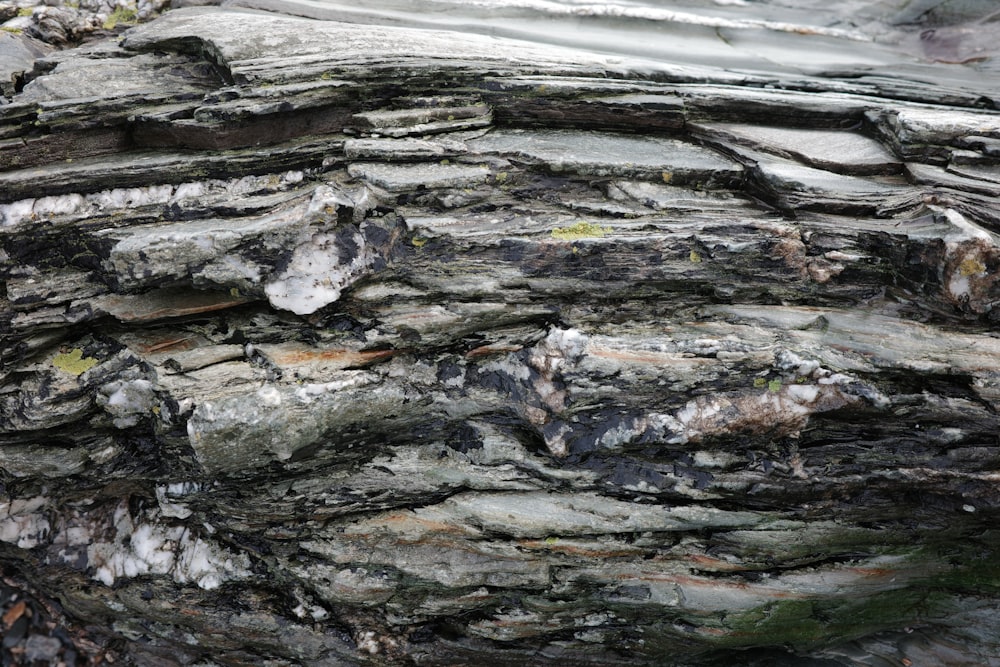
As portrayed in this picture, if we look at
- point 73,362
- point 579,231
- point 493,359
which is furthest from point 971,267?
point 73,362

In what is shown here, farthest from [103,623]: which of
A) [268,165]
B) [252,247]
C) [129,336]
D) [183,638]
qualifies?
[268,165]

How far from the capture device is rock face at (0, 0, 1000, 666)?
7.60m

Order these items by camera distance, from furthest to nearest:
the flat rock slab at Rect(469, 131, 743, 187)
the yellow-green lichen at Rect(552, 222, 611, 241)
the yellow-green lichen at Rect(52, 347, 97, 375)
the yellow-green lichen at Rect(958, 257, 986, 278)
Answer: the flat rock slab at Rect(469, 131, 743, 187)
the yellow-green lichen at Rect(52, 347, 97, 375)
the yellow-green lichen at Rect(552, 222, 611, 241)
the yellow-green lichen at Rect(958, 257, 986, 278)

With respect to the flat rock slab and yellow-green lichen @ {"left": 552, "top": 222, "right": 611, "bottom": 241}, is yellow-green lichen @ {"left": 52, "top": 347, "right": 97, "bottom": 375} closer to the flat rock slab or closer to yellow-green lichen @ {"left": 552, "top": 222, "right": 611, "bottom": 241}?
the flat rock slab

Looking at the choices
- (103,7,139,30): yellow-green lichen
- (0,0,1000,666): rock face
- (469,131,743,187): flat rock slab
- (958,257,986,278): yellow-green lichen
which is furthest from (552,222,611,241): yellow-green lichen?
(103,7,139,30): yellow-green lichen

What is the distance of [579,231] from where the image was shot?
785 cm

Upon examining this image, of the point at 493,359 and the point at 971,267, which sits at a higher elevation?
the point at 971,267

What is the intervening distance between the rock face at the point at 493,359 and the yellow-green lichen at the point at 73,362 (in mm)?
46

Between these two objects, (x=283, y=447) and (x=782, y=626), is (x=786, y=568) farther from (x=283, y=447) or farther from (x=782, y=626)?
(x=283, y=447)

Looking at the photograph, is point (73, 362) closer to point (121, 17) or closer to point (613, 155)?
point (121, 17)

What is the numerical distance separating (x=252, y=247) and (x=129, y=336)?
2231 millimetres

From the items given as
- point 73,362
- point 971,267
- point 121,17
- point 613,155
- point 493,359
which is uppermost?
point 121,17

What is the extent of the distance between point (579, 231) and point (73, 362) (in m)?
6.67

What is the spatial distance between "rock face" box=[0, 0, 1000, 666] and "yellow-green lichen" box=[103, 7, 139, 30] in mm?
1932
